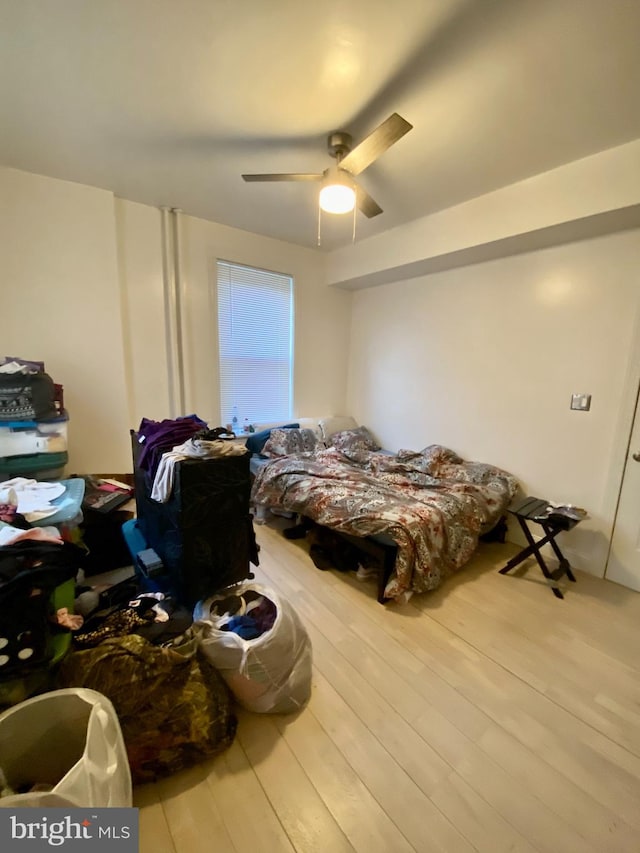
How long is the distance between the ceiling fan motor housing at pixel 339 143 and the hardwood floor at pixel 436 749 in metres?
2.71

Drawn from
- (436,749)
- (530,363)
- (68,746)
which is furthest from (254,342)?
(436,749)

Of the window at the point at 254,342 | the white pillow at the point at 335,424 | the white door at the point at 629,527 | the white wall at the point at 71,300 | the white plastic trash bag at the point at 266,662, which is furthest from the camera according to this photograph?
the white pillow at the point at 335,424

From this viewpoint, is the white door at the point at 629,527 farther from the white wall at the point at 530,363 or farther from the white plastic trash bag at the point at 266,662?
the white plastic trash bag at the point at 266,662

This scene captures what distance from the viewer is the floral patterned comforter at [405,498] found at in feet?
6.99

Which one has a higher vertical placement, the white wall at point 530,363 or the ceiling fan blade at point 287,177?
the ceiling fan blade at point 287,177

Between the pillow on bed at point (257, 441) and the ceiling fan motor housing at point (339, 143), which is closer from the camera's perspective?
the ceiling fan motor housing at point (339, 143)

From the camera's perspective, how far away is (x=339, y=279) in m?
3.93

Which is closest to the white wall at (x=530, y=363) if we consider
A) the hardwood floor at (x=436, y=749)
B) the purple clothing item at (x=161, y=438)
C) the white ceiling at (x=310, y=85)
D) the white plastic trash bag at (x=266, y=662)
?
the white ceiling at (x=310, y=85)

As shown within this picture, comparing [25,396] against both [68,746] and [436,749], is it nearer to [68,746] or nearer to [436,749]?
[68,746]

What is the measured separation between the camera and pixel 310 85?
1.65m

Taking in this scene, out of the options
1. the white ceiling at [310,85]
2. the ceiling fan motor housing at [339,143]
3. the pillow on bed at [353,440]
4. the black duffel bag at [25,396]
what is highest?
the white ceiling at [310,85]

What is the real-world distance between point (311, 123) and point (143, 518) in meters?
2.43

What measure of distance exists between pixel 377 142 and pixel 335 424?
2.85 m

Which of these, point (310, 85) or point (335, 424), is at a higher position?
point (310, 85)
